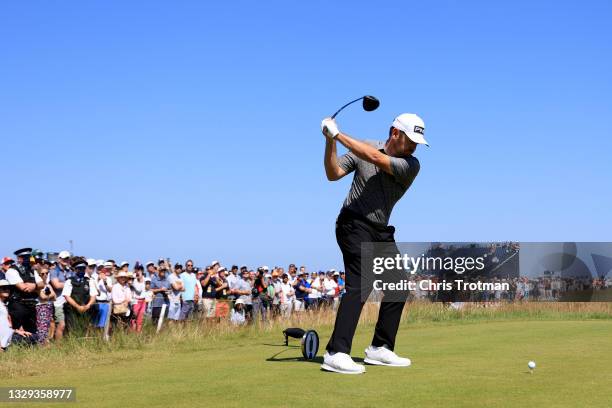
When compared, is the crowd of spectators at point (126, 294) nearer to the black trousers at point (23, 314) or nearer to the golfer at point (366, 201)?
the black trousers at point (23, 314)

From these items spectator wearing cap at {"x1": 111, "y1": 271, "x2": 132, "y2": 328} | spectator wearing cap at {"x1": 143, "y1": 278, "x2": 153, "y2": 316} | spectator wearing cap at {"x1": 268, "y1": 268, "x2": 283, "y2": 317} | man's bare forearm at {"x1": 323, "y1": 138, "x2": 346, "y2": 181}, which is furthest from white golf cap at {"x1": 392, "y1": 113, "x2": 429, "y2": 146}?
spectator wearing cap at {"x1": 268, "y1": 268, "x2": 283, "y2": 317}

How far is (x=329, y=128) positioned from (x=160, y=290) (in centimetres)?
1522

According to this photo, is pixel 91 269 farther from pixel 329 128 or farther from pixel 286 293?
pixel 329 128

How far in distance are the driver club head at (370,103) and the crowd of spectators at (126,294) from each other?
304 inches

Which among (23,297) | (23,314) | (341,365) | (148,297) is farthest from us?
(148,297)

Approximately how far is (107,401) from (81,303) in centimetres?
1110

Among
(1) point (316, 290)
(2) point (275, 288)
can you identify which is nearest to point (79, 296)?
(2) point (275, 288)

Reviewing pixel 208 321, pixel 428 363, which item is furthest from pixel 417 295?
pixel 428 363

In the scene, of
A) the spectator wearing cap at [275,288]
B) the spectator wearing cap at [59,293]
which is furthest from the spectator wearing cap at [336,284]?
the spectator wearing cap at [59,293]

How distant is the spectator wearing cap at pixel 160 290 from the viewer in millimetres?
20916

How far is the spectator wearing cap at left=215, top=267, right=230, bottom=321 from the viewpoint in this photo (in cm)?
2114

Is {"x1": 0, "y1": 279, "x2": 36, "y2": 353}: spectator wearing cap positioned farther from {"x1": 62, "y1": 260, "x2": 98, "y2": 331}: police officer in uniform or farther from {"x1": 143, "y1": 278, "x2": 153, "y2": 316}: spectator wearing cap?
{"x1": 143, "y1": 278, "x2": 153, "y2": 316}: spectator wearing cap

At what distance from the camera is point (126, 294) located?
18016 millimetres

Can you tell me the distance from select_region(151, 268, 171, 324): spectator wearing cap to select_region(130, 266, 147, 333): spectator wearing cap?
0.52 m
